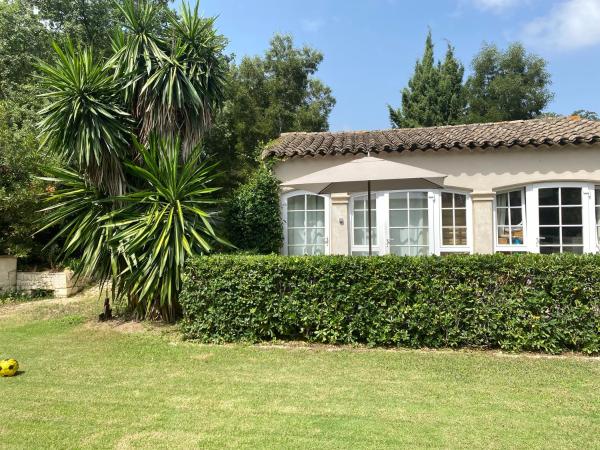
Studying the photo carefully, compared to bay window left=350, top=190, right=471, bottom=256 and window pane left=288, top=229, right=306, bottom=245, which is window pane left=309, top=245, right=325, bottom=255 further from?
bay window left=350, top=190, right=471, bottom=256

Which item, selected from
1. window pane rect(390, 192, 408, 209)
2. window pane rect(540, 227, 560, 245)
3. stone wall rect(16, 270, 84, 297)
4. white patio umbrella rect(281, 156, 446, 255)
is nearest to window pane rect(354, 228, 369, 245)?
window pane rect(390, 192, 408, 209)

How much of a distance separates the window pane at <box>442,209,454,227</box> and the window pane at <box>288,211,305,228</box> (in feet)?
11.8

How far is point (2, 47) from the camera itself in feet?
54.6

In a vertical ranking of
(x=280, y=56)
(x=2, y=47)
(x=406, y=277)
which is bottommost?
(x=406, y=277)

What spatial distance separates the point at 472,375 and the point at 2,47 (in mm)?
19725

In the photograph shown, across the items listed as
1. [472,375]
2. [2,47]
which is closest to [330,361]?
[472,375]

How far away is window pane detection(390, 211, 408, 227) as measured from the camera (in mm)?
11094

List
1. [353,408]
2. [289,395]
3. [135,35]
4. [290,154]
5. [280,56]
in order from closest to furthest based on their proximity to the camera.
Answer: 1. [353,408]
2. [289,395]
3. [135,35]
4. [290,154]
5. [280,56]

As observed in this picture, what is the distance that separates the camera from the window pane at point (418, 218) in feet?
36.0

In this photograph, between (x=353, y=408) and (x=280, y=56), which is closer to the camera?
(x=353, y=408)

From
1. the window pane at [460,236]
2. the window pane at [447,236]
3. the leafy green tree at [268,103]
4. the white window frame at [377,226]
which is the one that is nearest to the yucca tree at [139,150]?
the white window frame at [377,226]

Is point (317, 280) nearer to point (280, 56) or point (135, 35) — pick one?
point (135, 35)

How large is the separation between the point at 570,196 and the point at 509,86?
2591cm

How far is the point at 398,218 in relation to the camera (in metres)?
11.1
